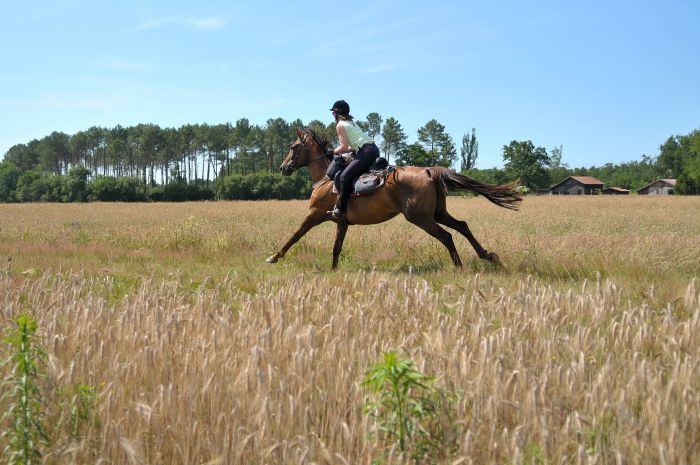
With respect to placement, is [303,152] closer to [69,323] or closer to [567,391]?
[69,323]

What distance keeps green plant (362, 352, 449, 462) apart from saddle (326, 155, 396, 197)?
702 cm

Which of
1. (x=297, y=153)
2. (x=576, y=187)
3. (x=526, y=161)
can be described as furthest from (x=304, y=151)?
(x=576, y=187)

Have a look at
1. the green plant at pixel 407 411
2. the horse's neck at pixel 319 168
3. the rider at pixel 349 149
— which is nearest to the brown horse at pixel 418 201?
the rider at pixel 349 149

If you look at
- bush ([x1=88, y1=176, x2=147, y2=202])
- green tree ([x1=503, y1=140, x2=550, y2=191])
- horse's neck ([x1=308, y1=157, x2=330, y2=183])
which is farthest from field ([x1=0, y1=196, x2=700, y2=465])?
A: green tree ([x1=503, y1=140, x2=550, y2=191])

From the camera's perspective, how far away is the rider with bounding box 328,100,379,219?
9.89 m

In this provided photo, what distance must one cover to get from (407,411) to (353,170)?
7.48 metres

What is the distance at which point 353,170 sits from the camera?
9.91 m

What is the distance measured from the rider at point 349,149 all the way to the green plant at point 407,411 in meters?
7.13

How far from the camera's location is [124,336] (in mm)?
4242

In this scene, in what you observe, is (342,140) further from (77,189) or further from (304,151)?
(77,189)

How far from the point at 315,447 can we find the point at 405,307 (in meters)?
2.52

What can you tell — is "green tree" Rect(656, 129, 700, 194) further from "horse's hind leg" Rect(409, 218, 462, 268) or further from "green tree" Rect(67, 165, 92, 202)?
"horse's hind leg" Rect(409, 218, 462, 268)

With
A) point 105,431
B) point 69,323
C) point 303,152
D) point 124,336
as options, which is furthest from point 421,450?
point 303,152

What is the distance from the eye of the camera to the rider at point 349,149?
989 centimetres
